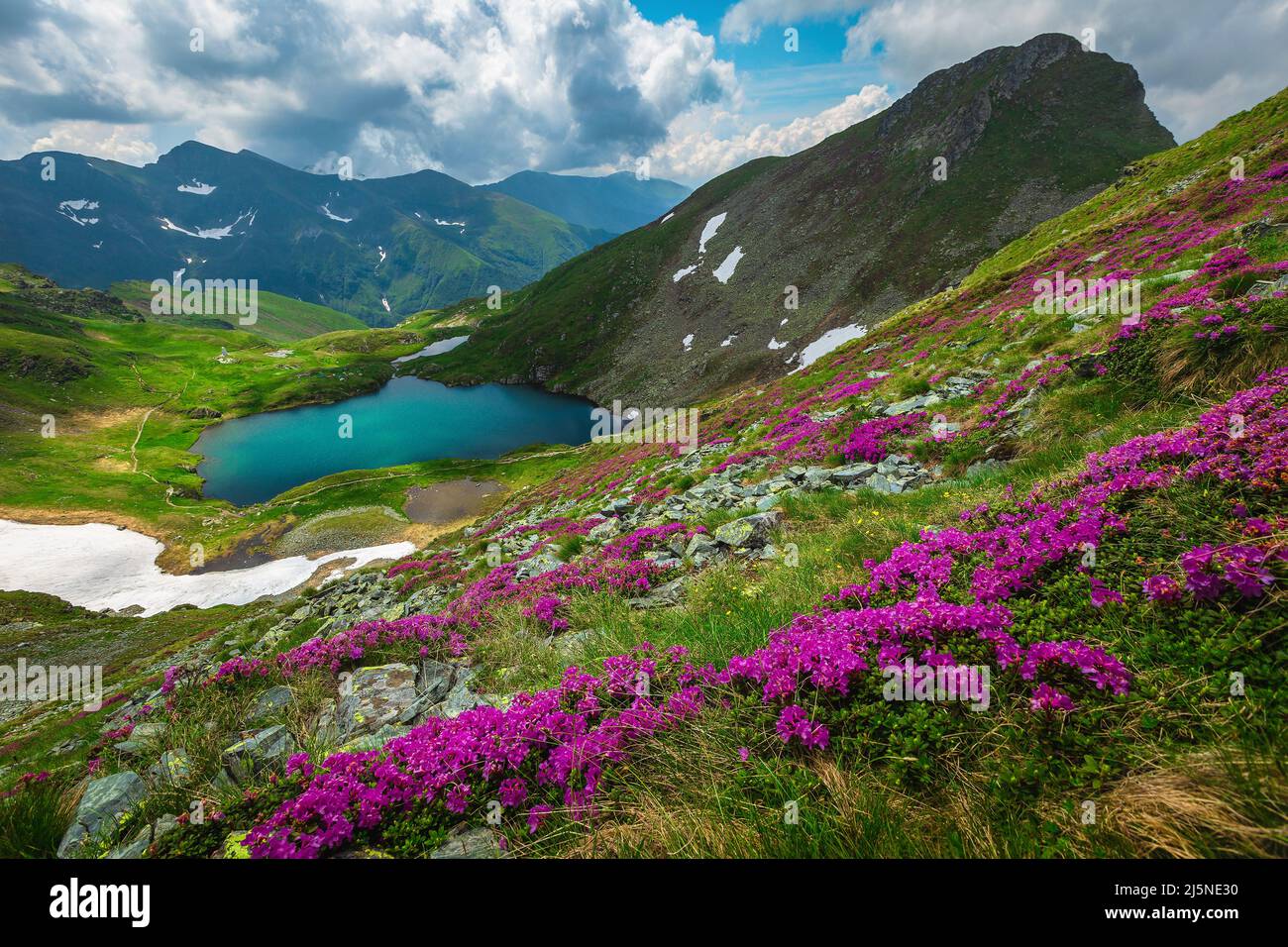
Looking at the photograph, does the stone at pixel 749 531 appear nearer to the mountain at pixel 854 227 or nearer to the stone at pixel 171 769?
the stone at pixel 171 769

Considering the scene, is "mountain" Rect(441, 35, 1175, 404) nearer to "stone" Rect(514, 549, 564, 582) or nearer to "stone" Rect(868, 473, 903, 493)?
"stone" Rect(868, 473, 903, 493)

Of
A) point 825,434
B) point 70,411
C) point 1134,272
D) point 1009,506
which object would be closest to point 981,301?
point 1134,272

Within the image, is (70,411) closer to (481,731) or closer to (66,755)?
(66,755)

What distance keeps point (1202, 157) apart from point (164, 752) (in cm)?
7468

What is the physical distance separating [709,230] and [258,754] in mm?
152369

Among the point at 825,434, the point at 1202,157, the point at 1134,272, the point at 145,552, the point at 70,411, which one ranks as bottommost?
the point at 145,552

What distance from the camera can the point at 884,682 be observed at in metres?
3.79

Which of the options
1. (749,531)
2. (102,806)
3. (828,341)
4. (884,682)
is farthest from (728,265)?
(102,806)

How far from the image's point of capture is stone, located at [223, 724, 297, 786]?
5197 mm

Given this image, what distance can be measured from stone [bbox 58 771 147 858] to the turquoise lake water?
91.4 metres

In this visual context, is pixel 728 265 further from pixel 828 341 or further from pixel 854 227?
pixel 828 341

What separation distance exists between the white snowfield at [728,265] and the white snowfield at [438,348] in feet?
338

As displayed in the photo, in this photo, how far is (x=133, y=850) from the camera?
162 inches
